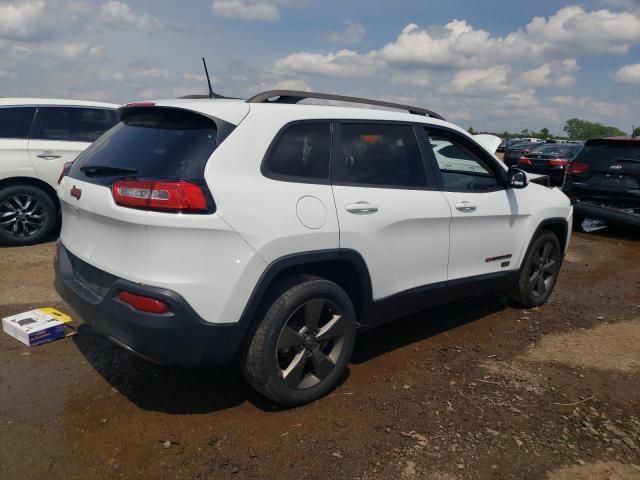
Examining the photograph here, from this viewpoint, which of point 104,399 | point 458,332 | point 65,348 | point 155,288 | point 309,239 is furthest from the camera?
point 458,332

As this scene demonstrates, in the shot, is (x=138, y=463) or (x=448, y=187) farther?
(x=448, y=187)

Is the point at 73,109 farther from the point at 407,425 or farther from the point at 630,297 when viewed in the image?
the point at 630,297

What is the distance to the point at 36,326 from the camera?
13.0 feet

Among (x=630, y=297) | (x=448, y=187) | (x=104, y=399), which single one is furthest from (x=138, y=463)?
(x=630, y=297)

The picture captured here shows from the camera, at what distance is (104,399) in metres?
3.21

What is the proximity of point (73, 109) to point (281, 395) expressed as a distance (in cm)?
575

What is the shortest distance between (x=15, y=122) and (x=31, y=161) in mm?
553

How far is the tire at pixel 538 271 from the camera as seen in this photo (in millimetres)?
4965

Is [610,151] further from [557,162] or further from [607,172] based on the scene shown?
[557,162]

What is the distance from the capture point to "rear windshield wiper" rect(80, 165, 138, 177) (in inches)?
114

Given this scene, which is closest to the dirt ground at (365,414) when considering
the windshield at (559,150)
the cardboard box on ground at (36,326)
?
the cardboard box on ground at (36,326)

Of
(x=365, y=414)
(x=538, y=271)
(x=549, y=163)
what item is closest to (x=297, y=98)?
(x=365, y=414)

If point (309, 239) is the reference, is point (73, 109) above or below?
above

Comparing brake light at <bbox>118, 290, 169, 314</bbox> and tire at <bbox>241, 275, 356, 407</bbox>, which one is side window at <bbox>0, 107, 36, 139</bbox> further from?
tire at <bbox>241, 275, 356, 407</bbox>
